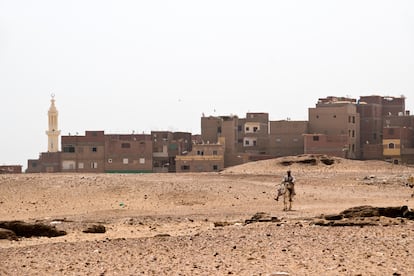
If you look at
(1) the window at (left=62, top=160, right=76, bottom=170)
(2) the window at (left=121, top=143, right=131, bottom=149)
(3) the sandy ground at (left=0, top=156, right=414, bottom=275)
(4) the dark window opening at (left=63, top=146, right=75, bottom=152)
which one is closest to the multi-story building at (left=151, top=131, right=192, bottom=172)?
(2) the window at (left=121, top=143, right=131, bottom=149)

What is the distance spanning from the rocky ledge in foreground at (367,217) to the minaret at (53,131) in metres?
79.1

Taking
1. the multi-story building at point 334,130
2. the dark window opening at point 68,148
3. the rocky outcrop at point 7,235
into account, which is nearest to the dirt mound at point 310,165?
the multi-story building at point 334,130

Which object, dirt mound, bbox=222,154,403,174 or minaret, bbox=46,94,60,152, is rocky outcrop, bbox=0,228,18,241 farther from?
minaret, bbox=46,94,60,152

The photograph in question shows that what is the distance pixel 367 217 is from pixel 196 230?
14.7 ft

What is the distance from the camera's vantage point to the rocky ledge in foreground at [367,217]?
59.8 ft

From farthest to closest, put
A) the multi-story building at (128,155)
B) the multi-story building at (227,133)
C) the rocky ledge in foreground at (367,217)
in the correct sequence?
1. the multi-story building at (128,155)
2. the multi-story building at (227,133)
3. the rocky ledge in foreground at (367,217)

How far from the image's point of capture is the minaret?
96.7 m

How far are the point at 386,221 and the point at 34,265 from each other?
893 cm

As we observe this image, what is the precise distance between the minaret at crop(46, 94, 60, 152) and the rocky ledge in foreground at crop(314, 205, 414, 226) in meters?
79.1

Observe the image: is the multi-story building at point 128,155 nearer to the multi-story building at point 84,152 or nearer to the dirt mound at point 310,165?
the multi-story building at point 84,152

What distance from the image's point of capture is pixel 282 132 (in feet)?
240

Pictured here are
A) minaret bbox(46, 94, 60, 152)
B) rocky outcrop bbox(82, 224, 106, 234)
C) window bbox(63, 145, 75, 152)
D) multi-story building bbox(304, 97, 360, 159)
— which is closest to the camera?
rocky outcrop bbox(82, 224, 106, 234)

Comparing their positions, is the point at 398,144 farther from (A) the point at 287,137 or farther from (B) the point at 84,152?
(B) the point at 84,152

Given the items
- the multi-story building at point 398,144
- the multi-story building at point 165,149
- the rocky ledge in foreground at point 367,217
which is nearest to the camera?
the rocky ledge in foreground at point 367,217
